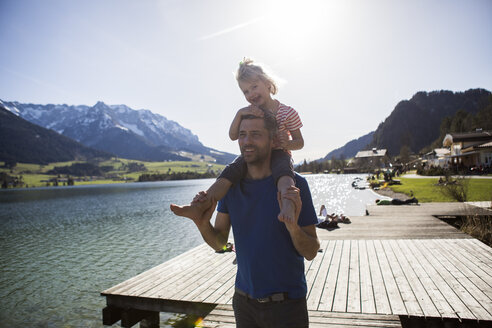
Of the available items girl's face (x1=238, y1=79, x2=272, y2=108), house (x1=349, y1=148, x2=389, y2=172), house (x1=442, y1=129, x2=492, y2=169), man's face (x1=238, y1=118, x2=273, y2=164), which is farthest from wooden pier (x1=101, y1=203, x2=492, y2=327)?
house (x1=349, y1=148, x2=389, y2=172)

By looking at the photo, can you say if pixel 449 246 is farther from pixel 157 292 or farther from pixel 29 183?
pixel 29 183

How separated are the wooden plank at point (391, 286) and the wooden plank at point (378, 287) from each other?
6 centimetres

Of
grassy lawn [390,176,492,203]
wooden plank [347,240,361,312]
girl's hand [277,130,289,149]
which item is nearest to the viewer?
girl's hand [277,130,289,149]

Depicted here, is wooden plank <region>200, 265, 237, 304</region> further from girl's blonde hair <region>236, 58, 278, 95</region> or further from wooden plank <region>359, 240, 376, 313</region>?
girl's blonde hair <region>236, 58, 278, 95</region>

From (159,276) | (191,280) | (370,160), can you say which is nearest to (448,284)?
(191,280)

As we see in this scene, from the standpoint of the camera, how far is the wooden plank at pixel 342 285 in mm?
4660

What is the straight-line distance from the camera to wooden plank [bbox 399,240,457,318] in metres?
4.44

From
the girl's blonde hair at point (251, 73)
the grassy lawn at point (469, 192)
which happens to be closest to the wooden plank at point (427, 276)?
the girl's blonde hair at point (251, 73)

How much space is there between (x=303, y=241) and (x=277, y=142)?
930 millimetres

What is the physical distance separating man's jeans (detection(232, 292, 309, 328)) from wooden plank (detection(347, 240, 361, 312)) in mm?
2957

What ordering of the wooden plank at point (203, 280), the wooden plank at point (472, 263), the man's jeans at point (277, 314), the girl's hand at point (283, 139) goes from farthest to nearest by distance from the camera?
the wooden plank at point (203, 280) < the wooden plank at point (472, 263) < the girl's hand at point (283, 139) < the man's jeans at point (277, 314)

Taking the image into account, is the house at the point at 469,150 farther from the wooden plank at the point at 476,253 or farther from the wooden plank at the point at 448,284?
the wooden plank at the point at 448,284

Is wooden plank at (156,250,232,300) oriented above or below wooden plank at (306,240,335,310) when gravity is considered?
below

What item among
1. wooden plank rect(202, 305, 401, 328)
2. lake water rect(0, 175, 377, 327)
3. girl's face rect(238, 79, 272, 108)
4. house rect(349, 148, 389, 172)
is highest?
house rect(349, 148, 389, 172)
